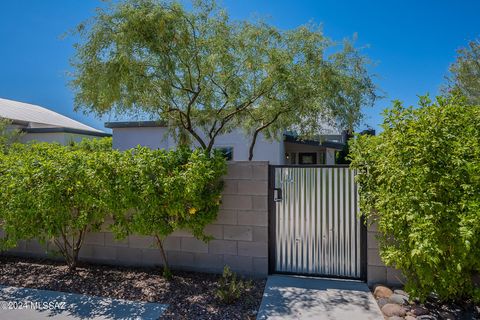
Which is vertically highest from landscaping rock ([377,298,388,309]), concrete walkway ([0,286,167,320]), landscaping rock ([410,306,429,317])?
landscaping rock ([410,306,429,317])

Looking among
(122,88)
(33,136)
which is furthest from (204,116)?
(33,136)

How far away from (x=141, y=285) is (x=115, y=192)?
1344mm

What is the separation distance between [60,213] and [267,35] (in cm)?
452

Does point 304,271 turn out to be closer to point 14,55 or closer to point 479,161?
point 479,161

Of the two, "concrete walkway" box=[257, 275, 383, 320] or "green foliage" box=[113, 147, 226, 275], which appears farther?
"green foliage" box=[113, 147, 226, 275]

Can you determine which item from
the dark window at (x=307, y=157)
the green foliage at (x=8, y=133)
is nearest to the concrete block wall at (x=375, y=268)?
the dark window at (x=307, y=157)

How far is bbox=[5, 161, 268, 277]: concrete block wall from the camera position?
4.57 meters

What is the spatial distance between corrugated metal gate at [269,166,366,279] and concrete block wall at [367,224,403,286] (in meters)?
0.13

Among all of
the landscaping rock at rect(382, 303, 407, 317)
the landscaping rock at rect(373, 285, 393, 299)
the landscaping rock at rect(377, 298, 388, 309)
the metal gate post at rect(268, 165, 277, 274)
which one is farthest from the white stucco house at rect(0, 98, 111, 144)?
the landscaping rock at rect(382, 303, 407, 317)

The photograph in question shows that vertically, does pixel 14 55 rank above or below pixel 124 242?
above

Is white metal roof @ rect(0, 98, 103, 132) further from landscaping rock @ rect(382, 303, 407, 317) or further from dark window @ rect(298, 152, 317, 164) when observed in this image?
landscaping rock @ rect(382, 303, 407, 317)

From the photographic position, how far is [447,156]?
3076mm

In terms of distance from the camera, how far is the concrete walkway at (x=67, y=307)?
11.3 feet

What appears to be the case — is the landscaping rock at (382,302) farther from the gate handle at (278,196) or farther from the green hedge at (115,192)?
the green hedge at (115,192)
